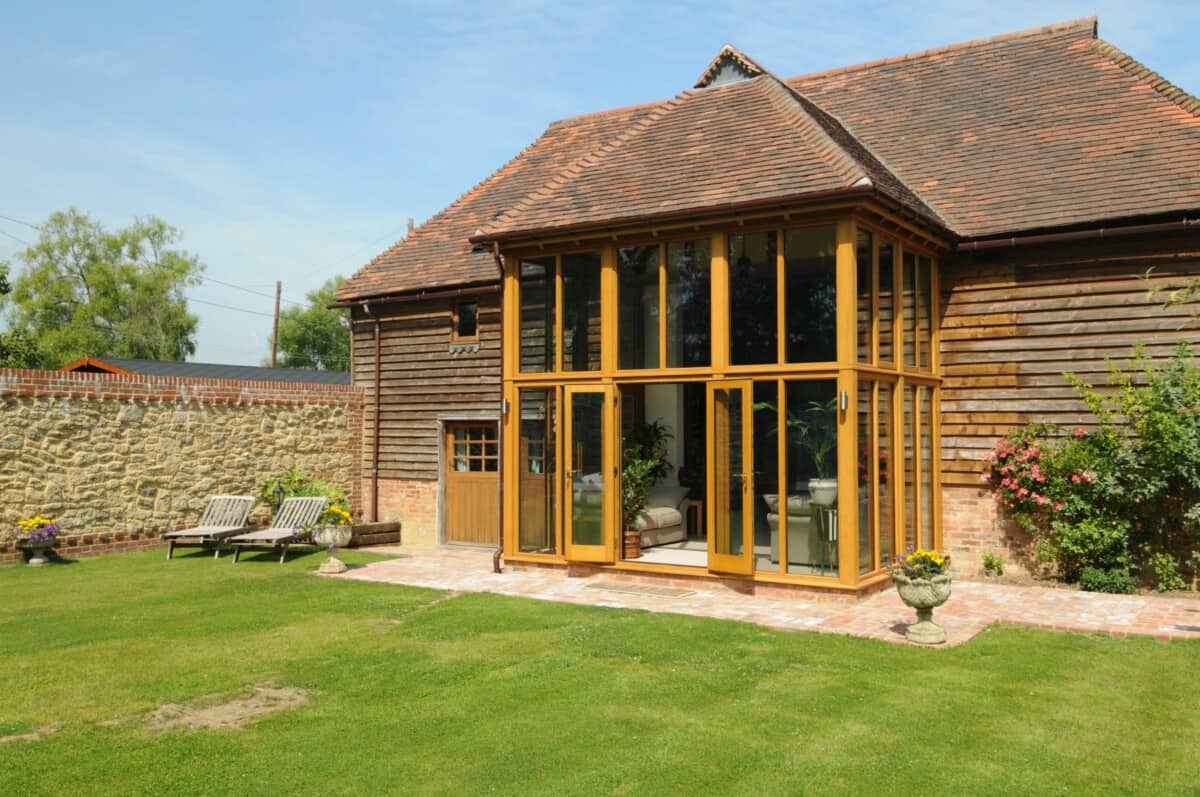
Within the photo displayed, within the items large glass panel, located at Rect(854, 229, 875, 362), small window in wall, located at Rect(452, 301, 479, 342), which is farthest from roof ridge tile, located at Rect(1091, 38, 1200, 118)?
small window in wall, located at Rect(452, 301, 479, 342)

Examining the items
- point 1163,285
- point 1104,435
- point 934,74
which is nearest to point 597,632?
point 1104,435

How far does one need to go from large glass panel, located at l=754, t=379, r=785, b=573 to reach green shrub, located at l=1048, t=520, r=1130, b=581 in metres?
3.43

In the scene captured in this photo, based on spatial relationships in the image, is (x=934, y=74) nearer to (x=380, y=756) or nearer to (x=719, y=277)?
(x=719, y=277)

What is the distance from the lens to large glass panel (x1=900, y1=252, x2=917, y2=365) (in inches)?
455

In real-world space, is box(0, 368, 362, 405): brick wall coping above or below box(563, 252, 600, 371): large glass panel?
below

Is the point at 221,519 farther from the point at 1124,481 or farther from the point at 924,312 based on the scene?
the point at 1124,481

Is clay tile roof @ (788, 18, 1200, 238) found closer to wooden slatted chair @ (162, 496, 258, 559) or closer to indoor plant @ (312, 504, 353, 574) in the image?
indoor plant @ (312, 504, 353, 574)

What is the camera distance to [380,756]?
5703 mm

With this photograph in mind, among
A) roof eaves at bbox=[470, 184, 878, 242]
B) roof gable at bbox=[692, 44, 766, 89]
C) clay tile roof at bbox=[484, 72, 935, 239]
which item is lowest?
roof eaves at bbox=[470, 184, 878, 242]

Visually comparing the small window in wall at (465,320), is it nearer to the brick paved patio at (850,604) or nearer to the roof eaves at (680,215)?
the roof eaves at (680,215)

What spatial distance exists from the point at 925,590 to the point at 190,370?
25.9 m

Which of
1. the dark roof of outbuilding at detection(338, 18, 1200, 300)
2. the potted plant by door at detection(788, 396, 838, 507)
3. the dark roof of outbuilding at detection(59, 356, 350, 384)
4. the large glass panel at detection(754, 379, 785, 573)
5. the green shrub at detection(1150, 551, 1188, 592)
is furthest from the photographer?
the dark roof of outbuilding at detection(59, 356, 350, 384)

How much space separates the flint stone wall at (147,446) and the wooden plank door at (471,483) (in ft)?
6.94

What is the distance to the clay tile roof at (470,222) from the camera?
1680cm
